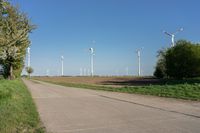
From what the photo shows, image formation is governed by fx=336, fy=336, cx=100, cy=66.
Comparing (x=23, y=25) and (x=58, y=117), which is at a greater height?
(x=23, y=25)

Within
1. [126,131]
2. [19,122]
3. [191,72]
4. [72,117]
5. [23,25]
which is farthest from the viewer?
[191,72]

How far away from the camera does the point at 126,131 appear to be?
29.8 ft

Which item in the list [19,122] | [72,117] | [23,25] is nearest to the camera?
[19,122]

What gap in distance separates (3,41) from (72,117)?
10154 millimetres

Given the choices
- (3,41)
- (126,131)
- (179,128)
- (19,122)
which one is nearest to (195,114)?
(179,128)

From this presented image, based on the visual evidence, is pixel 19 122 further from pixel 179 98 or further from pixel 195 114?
pixel 179 98

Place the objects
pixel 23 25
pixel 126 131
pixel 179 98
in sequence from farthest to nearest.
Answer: pixel 23 25
pixel 179 98
pixel 126 131

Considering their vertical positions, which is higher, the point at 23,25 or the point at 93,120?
the point at 23,25

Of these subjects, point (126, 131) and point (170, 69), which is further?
point (170, 69)

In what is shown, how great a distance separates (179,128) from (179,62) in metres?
51.7

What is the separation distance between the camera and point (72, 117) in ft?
40.3

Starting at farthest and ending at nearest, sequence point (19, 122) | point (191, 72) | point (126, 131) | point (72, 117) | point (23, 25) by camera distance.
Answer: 1. point (191, 72)
2. point (23, 25)
3. point (72, 117)
4. point (19, 122)
5. point (126, 131)

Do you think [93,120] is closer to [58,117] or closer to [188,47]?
[58,117]

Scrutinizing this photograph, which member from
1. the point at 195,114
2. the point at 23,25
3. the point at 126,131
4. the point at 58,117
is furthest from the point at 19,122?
the point at 23,25
